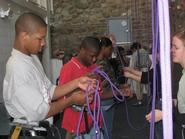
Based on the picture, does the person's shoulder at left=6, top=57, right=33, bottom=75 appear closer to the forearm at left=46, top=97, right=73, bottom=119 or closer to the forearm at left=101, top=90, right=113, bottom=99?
the forearm at left=46, top=97, right=73, bottom=119

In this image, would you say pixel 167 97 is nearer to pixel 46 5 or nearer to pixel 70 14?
pixel 46 5

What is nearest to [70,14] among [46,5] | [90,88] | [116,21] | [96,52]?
[116,21]

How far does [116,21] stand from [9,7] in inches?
283

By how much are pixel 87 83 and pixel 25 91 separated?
50cm

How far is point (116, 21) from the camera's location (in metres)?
13.4

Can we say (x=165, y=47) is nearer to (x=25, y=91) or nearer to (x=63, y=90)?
(x=25, y=91)

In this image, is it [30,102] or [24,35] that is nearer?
[30,102]

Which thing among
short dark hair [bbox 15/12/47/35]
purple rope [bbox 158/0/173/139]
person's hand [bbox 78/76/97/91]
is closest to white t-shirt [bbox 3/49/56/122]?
short dark hair [bbox 15/12/47/35]

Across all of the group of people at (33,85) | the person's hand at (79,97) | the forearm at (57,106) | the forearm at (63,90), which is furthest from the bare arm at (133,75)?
the forearm at (57,106)

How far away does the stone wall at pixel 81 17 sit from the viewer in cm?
1476

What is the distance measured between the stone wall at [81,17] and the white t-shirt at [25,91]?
38.9 ft

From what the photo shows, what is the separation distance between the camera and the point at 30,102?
262 centimetres

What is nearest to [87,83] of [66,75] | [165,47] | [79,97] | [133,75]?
[79,97]

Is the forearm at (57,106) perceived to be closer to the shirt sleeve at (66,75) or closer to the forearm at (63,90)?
the forearm at (63,90)
